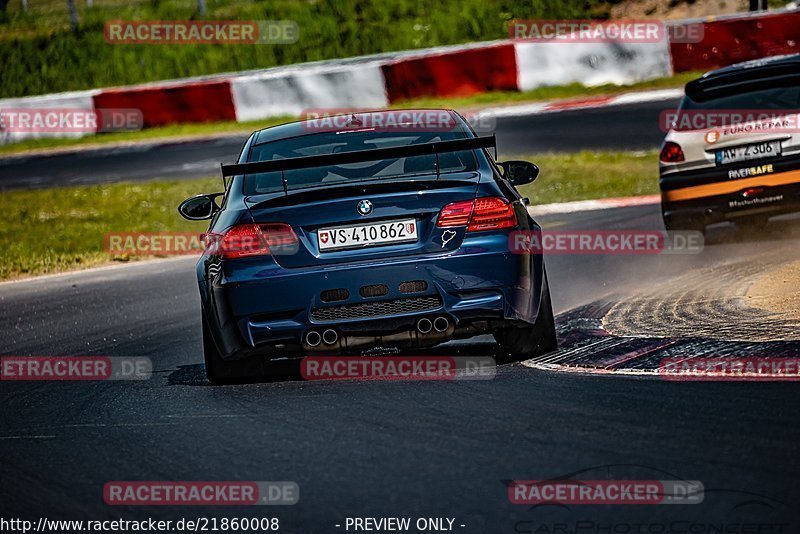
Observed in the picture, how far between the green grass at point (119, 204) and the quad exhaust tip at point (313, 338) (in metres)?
9.41

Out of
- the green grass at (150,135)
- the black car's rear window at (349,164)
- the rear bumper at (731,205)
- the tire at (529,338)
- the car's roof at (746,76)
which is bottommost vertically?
the green grass at (150,135)

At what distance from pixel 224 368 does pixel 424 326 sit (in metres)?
1.18

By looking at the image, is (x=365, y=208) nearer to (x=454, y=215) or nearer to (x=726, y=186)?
(x=454, y=215)

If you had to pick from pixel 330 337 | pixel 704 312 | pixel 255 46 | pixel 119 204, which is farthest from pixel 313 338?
pixel 255 46

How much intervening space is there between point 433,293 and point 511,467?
6.45 ft

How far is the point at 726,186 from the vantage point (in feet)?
39.5

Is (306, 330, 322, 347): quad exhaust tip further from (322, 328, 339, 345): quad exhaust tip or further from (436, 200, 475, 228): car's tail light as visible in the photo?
(436, 200, 475, 228): car's tail light

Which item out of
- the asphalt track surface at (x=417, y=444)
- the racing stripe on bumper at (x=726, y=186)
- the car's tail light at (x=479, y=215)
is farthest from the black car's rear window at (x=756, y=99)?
the car's tail light at (x=479, y=215)

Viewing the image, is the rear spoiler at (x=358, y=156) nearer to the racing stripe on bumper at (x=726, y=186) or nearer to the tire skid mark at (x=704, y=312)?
the tire skid mark at (x=704, y=312)

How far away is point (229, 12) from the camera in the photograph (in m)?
35.8

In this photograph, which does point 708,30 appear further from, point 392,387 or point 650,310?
point 392,387

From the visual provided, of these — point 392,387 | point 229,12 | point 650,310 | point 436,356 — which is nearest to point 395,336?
point 392,387

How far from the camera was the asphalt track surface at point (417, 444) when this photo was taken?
462cm

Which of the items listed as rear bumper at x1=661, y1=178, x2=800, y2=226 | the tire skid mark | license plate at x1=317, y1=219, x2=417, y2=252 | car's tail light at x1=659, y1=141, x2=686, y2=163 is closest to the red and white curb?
car's tail light at x1=659, y1=141, x2=686, y2=163
